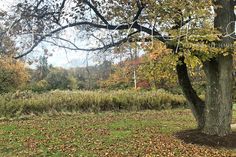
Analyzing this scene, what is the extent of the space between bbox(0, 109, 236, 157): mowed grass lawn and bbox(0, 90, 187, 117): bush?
222 cm

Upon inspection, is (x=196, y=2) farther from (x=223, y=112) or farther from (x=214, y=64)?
(x=223, y=112)

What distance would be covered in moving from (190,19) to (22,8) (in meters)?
4.05

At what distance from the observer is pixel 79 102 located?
58.9ft

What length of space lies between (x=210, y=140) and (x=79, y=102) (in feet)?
27.9

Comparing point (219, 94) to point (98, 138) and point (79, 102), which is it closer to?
point (98, 138)

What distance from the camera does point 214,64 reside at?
10.9m

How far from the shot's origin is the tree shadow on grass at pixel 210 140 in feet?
33.7

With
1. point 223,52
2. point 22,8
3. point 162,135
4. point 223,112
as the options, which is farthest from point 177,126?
point 22,8

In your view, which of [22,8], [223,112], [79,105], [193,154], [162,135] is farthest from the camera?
[79,105]

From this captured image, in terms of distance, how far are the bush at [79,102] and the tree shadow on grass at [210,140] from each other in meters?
7.49

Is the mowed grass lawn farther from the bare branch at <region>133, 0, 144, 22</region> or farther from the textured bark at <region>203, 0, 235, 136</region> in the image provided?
the bare branch at <region>133, 0, 144, 22</region>

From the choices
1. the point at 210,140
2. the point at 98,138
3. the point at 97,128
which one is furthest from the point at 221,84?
the point at 97,128

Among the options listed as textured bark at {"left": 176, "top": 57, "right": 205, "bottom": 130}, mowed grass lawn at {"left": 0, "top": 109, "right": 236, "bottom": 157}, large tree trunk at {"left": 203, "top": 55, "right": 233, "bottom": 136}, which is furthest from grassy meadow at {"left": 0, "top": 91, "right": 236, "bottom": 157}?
textured bark at {"left": 176, "top": 57, "right": 205, "bottom": 130}

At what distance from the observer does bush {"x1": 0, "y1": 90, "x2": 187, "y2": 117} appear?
16984mm
